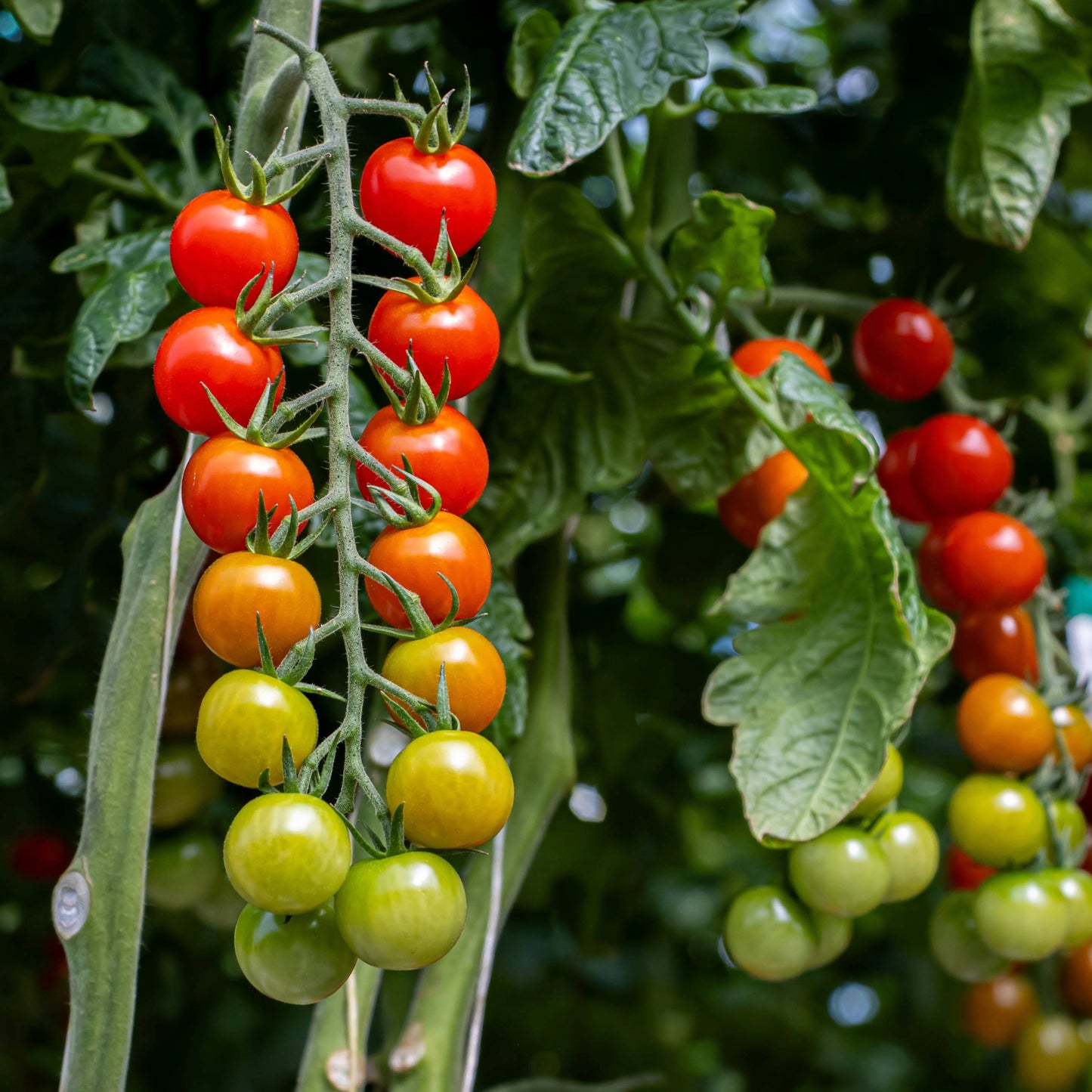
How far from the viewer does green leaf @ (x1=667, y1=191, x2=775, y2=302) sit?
0.54m

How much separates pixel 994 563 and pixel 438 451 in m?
0.42

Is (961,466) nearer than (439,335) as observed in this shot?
No

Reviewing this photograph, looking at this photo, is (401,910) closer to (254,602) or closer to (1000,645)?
(254,602)

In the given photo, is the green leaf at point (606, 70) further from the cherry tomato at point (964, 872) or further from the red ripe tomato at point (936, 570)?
the cherry tomato at point (964, 872)

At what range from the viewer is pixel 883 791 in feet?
1.83

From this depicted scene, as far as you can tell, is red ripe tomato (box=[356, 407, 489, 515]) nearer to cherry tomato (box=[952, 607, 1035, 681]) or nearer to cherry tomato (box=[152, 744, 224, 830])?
cherry tomato (box=[152, 744, 224, 830])

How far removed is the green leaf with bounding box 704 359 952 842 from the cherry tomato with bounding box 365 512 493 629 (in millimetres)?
224

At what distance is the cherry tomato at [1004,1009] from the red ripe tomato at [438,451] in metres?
0.82

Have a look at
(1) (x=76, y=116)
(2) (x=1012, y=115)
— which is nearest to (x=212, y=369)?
(1) (x=76, y=116)

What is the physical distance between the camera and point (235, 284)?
0.35 meters

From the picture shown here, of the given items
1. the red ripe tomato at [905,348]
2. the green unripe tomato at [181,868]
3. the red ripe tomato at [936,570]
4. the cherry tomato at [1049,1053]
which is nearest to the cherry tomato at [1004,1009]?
the cherry tomato at [1049,1053]

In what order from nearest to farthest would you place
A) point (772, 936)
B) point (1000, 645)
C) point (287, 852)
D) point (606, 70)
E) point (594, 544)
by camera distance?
point (287, 852)
point (606, 70)
point (772, 936)
point (1000, 645)
point (594, 544)

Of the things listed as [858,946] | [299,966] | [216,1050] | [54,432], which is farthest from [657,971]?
[299,966]

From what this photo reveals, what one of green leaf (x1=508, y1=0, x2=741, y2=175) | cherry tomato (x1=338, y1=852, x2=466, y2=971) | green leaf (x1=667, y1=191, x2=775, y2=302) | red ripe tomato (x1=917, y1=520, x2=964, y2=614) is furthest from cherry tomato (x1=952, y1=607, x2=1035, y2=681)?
cherry tomato (x1=338, y1=852, x2=466, y2=971)
